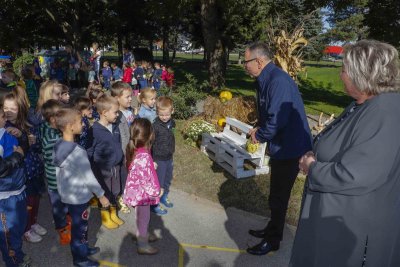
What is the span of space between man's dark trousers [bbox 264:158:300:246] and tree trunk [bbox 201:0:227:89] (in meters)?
12.2

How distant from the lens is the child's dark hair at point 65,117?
3.34m

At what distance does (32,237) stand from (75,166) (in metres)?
1.47

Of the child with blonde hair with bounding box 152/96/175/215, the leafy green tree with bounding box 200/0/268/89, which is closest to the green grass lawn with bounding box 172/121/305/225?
the child with blonde hair with bounding box 152/96/175/215

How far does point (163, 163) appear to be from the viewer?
4812mm

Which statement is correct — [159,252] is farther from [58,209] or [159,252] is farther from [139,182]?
[58,209]

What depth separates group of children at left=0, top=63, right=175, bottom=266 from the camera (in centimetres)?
329

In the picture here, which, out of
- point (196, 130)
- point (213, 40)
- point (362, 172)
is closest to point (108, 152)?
point (362, 172)

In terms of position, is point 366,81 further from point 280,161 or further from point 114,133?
point 114,133

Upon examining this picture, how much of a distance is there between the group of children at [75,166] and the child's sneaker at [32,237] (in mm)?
11

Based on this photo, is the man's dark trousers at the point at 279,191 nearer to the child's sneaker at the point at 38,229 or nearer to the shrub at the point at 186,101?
the child's sneaker at the point at 38,229

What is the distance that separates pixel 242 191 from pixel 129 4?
28.7 m

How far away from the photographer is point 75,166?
131 inches

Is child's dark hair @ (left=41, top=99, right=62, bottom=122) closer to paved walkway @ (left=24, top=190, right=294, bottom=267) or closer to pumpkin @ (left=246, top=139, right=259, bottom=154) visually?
paved walkway @ (left=24, top=190, right=294, bottom=267)

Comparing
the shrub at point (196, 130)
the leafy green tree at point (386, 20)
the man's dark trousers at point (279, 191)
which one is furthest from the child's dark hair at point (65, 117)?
the leafy green tree at point (386, 20)
